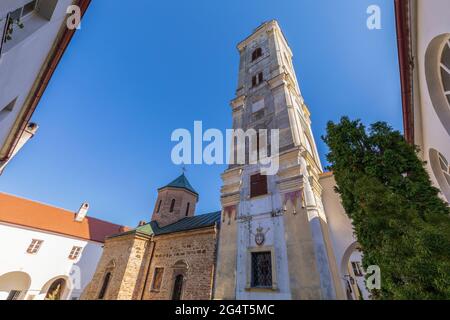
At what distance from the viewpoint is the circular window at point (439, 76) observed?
17.1ft

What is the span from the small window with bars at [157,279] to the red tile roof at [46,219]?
1556 centimetres

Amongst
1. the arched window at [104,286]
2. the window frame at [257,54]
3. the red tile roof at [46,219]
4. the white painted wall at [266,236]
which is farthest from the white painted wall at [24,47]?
the red tile roof at [46,219]

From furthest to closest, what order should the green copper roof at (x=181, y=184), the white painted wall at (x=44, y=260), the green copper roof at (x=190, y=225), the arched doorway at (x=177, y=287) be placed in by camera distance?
1. the green copper roof at (x=181, y=184)
2. the white painted wall at (x=44, y=260)
3. the green copper roof at (x=190, y=225)
4. the arched doorway at (x=177, y=287)

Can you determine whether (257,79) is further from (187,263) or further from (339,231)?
(187,263)

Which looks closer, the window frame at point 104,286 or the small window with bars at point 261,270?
the small window with bars at point 261,270

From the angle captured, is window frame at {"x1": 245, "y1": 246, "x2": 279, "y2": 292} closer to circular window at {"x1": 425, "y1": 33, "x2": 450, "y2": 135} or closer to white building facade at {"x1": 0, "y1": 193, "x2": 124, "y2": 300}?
circular window at {"x1": 425, "y1": 33, "x2": 450, "y2": 135}

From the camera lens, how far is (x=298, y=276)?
26.8 ft

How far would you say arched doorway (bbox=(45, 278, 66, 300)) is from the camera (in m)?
21.5

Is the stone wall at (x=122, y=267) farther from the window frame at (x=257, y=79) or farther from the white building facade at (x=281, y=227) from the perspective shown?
the window frame at (x=257, y=79)

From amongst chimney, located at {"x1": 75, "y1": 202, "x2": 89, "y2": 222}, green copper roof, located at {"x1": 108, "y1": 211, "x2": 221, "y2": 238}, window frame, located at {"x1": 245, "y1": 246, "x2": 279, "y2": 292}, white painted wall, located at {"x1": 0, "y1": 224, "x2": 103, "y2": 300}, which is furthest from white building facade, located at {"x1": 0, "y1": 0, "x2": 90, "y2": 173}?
chimney, located at {"x1": 75, "y1": 202, "x2": 89, "y2": 222}

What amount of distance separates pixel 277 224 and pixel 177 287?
8.02 meters

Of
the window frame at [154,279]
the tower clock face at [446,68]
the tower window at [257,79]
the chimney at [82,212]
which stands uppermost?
the tower window at [257,79]

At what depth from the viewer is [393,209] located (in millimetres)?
5016
